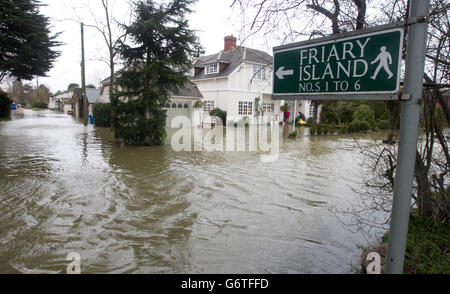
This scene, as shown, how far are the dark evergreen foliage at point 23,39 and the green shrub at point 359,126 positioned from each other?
25.6 metres

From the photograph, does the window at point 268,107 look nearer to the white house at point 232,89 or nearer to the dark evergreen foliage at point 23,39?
the white house at point 232,89

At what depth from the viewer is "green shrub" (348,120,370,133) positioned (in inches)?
906

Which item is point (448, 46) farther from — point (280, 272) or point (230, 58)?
point (230, 58)

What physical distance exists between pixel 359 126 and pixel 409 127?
23868mm

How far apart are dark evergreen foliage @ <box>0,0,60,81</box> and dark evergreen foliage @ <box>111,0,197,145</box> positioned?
40.9 ft

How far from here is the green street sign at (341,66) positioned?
1.56 meters

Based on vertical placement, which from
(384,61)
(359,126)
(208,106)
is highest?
(208,106)

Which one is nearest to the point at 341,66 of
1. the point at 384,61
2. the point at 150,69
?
the point at 384,61

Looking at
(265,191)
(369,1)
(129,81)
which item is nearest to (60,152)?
(129,81)

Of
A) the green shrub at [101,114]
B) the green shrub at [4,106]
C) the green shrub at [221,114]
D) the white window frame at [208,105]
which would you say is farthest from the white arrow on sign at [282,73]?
the green shrub at [4,106]

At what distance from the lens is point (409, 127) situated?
1.54 metres

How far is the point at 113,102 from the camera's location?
14.0m

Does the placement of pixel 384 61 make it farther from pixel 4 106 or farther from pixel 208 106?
pixel 4 106
